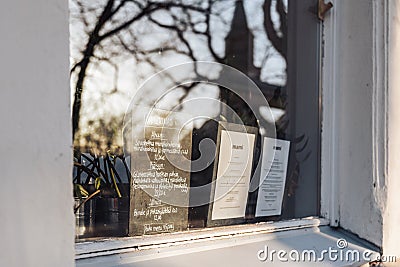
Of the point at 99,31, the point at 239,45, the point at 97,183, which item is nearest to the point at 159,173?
the point at 97,183

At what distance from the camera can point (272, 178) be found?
0.98 meters

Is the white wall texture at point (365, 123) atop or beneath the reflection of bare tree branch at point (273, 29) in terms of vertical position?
beneath

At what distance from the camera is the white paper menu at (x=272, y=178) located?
95 centimetres

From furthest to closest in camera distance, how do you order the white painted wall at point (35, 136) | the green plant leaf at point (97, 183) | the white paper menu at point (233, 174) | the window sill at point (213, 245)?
the white paper menu at point (233, 174) → the green plant leaf at point (97, 183) → the window sill at point (213, 245) → the white painted wall at point (35, 136)

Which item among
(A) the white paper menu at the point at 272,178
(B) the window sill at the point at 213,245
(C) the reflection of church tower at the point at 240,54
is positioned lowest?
(B) the window sill at the point at 213,245

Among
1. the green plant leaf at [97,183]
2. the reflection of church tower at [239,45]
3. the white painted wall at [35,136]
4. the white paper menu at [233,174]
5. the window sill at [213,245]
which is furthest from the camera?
the reflection of church tower at [239,45]

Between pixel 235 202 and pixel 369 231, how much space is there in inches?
10.8

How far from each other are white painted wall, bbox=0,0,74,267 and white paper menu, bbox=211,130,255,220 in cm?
48

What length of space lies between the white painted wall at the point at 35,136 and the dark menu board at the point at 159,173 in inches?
12.0

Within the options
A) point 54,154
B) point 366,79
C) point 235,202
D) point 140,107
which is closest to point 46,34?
point 54,154

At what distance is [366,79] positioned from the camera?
0.91 m

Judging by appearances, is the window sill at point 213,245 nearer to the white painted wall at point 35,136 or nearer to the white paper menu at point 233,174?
the white paper menu at point 233,174

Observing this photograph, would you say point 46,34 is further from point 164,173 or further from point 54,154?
point 164,173

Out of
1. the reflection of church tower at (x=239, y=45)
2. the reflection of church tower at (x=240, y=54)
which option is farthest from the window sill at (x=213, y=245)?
the reflection of church tower at (x=239, y=45)
